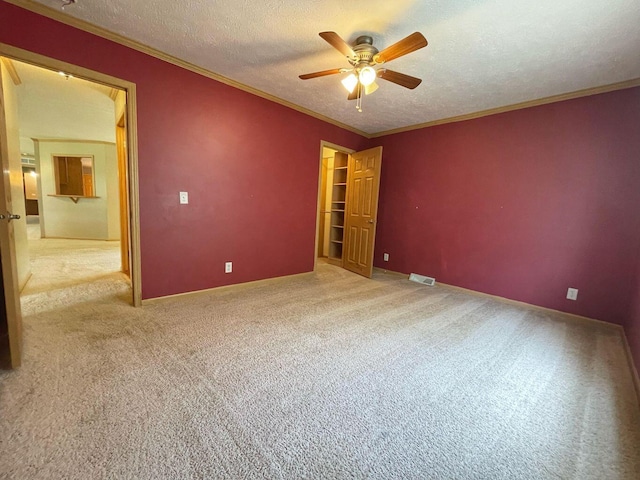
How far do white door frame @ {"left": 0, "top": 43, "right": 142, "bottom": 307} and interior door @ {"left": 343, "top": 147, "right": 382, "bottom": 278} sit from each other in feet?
9.92

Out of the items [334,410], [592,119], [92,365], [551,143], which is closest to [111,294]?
[92,365]

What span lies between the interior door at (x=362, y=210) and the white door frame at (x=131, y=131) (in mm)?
3023

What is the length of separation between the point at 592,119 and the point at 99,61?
471 centimetres

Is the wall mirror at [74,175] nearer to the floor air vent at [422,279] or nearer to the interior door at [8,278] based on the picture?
the interior door at [8,278]

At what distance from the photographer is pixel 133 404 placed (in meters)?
1.38

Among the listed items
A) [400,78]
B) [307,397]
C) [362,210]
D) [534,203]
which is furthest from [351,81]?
[534,203]

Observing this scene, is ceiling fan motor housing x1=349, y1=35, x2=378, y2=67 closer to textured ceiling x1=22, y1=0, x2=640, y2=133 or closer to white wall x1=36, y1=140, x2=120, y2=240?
textured ceiling x1=22, y1=0, x2=640, y2=133

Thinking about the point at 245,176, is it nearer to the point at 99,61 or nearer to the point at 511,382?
the point at 99,61

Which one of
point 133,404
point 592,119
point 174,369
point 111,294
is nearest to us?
point 133,404

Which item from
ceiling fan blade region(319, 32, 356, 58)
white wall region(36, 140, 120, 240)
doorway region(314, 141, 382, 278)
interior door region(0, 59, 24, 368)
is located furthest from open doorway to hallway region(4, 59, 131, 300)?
doorway region(314, 141, 382, 278)

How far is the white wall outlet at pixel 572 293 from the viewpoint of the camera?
2855 mm

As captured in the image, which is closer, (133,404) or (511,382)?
(133,404)

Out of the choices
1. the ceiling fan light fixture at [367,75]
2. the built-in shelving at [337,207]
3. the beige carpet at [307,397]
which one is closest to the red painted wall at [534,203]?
the beige carpet at [307,397]

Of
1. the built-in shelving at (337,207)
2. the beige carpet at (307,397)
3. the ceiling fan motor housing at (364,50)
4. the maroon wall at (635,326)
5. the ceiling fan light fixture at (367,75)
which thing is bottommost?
the beige carpet at (307,397)
